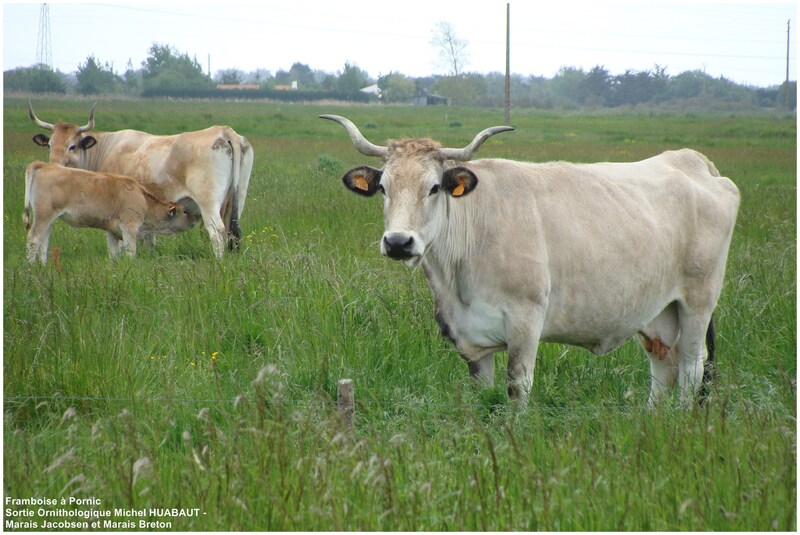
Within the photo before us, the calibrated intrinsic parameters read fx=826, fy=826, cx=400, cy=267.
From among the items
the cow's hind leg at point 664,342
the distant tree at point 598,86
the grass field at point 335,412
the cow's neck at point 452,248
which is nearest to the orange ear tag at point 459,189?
the cow's neck at point 452,248

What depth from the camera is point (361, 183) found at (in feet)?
17.6

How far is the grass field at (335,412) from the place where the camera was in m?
3.32

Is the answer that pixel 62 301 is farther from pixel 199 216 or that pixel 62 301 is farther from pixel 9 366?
pixel 199 216

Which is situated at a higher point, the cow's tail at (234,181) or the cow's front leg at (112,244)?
the cow's tail at (234,181)

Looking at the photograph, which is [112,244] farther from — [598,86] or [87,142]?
[598,86]

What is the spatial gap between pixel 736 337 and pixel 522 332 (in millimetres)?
2506

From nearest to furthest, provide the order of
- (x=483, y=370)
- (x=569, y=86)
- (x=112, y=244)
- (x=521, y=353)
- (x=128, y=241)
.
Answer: (x=521, y=353), (x=483, y=370), (x=128, y=241), (x=112, y=244), (x=569, y=86)

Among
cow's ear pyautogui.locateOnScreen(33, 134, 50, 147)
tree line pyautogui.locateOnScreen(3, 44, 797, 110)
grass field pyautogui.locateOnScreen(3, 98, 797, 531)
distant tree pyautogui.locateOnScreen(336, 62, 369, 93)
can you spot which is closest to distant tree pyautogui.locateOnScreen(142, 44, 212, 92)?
tree line pyautogui.locateOnScreen(3, 44, 797, 110)

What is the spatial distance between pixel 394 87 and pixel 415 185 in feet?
238

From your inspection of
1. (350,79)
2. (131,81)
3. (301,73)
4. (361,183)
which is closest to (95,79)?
(131,81)

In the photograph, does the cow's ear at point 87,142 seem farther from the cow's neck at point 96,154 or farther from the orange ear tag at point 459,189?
the orange ear tag at point 459,189

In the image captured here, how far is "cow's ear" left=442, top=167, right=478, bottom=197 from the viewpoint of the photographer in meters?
5.10

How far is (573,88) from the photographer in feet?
300

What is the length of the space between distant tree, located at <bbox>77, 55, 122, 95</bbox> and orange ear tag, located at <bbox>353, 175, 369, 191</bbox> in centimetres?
5274
